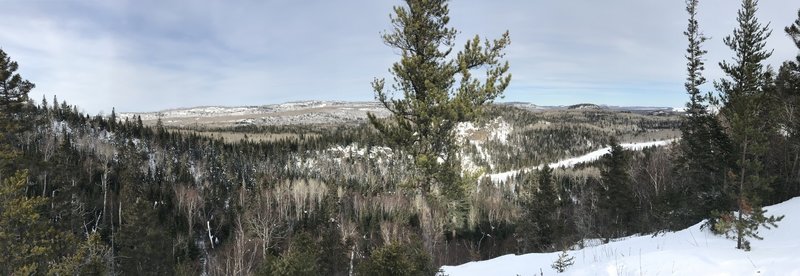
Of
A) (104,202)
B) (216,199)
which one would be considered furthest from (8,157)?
(216,199)

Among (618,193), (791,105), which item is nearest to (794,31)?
(791,105)

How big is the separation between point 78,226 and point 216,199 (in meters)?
35.4

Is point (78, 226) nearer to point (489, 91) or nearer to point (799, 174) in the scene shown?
point (489, 91)

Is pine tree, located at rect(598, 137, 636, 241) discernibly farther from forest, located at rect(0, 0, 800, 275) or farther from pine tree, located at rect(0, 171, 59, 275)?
pine tree, located at rect(0, 171, 59, 275)

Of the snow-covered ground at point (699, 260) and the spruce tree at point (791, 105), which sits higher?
the spruce tree at point (791, 105)

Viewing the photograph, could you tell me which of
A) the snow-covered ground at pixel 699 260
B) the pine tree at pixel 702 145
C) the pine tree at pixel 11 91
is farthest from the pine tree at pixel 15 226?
the pine tree at pixel 702 145

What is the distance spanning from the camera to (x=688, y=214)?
26.9m

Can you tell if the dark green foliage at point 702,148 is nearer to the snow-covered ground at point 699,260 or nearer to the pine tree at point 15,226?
the snow-covered ground at point 699,260

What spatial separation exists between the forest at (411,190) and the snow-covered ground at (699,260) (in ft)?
1.91

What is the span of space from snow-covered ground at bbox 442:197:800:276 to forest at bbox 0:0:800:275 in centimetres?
58

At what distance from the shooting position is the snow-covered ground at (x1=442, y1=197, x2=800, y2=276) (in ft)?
26.6

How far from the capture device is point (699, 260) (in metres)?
8.76

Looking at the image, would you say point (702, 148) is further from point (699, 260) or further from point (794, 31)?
point (699, 260)

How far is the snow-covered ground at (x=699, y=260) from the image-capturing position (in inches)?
319
